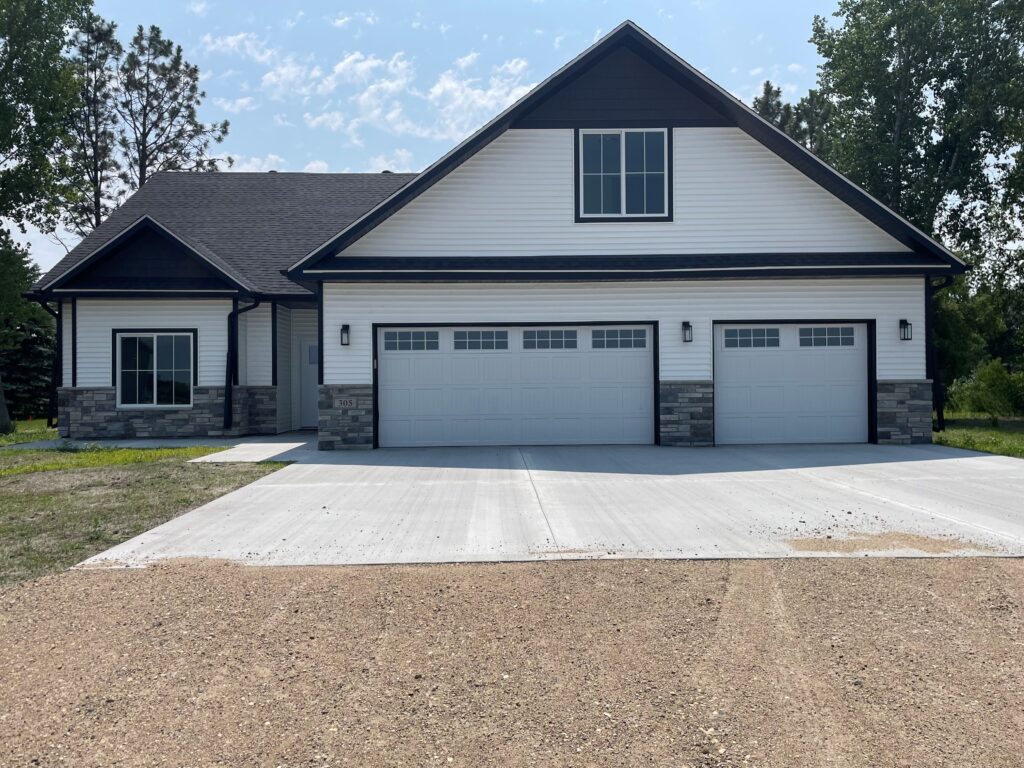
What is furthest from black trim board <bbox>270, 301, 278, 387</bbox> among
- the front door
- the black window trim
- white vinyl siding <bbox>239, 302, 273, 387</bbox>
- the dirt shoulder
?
the dirt shoulder

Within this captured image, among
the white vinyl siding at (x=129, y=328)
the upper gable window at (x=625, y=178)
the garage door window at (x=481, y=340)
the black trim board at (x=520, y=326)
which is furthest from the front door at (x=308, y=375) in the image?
the upper gable window at (x=625, y=178)

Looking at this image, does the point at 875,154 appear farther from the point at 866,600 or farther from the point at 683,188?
the point at 866,600

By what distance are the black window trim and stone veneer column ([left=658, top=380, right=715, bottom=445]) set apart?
124 inches

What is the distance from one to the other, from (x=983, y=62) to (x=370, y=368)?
2126cm

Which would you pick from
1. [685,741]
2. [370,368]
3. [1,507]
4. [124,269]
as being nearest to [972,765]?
[685,741]

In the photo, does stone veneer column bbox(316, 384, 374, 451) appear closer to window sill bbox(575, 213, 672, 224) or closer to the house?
the house

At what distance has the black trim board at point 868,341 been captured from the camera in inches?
566

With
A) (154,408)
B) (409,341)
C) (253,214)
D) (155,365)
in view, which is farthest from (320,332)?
(253,214)

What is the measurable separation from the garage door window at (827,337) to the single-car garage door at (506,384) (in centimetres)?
292

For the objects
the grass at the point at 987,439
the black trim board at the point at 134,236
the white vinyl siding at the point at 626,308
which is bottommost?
the grass at the point at 987,439

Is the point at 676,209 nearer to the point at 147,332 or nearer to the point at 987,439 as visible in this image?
the point at 987,439

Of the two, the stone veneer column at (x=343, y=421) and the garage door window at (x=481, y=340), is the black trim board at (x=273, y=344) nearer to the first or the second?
the stone veneer column at (x=343, y=421)

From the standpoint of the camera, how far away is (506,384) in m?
14.4

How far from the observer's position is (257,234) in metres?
19.6
